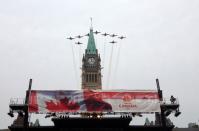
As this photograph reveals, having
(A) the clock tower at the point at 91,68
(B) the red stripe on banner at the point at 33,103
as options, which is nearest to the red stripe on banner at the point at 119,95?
(B) the red stripe on banner at the point at 33,103

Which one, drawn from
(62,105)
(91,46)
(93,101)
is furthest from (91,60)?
(62,105)

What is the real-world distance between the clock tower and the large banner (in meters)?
82.6

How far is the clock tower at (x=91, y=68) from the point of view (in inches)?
5300

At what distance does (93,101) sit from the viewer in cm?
4941

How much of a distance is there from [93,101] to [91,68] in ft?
293

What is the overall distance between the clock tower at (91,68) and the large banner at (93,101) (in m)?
A: 82.6

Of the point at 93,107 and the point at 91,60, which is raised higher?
the point at 91,60

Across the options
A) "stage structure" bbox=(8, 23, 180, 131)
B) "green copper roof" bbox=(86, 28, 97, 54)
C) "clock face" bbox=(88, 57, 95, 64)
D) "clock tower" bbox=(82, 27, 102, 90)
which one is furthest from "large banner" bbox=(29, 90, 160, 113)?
"green copper roof" bbox=(86, 28, 97, 54)

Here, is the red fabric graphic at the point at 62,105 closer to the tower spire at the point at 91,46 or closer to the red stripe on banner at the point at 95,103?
the red stripe on banner at the point at 95,103

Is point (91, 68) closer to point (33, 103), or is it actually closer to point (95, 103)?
point (95, 103)

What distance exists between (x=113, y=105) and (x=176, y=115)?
8.32m

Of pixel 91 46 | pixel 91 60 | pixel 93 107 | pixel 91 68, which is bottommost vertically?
pixel 93 107

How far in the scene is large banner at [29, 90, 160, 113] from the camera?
49.0 metres

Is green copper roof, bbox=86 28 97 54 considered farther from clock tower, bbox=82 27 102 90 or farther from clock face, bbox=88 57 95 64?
clock face, bbox=88 57 95 64
